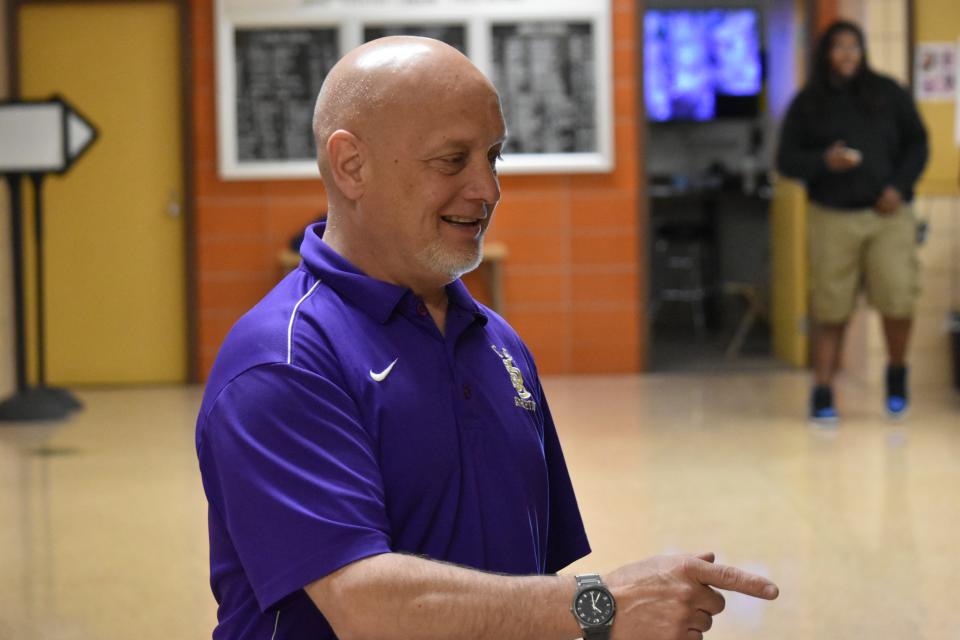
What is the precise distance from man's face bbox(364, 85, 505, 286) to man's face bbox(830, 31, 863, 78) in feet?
14.5

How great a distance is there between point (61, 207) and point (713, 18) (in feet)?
19.4

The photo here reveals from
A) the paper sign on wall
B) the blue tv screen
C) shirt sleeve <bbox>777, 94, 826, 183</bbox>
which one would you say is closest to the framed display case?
the paper sign on wall

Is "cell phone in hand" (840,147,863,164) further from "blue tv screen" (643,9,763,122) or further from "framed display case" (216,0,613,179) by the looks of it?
"blue tv screen" (643,9,763,122)

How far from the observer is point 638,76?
7.88 m

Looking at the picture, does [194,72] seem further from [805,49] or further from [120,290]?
[805,49]

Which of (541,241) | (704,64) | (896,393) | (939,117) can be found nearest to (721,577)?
(896,393)

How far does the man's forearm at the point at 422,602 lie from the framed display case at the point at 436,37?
6.53 m

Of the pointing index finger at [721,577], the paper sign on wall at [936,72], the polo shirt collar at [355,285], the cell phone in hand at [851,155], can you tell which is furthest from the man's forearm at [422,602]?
the paper sign on wall at [936,72]

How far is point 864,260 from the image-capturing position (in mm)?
5730

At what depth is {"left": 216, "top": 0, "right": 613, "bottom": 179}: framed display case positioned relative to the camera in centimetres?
774

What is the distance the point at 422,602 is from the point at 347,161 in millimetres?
482

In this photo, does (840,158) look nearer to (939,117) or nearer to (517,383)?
(939,117)

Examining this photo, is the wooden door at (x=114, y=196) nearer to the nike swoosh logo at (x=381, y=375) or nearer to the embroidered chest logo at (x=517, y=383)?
the embroidered chest logo at (x=517, y=383)

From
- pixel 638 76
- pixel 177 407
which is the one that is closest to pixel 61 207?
pixel 177 407
